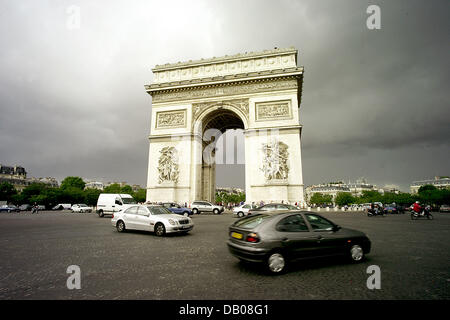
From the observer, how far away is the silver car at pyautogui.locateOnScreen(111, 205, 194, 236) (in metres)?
8.30

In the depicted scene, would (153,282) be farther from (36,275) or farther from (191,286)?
(36,275)

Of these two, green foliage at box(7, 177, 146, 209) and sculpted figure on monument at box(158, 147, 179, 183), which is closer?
sculpted figure on monument at box(158, 147, 179, 183)

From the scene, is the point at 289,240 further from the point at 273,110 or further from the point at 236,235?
the point at 273,110

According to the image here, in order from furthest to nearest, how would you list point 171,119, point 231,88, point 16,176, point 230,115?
point 16,176
point 230,115
point 171,119
point 231,88

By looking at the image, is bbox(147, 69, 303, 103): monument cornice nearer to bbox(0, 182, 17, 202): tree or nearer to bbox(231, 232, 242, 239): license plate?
bbox(231, 232, 242, 239): license plate

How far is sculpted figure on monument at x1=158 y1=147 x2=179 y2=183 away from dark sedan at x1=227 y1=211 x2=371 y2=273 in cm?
2068

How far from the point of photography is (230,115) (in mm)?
28266

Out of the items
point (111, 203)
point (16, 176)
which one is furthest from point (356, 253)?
point (16, 176)

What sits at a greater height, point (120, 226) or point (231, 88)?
point (231, 88)

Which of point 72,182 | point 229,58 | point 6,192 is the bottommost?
point 6,192

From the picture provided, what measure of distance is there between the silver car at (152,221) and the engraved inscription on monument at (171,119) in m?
17.7

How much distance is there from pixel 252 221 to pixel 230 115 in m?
24.7

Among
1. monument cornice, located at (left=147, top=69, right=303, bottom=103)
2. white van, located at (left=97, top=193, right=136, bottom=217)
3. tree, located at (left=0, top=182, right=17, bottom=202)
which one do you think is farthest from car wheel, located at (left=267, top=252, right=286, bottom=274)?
tree, located at (left=0, top=182, right=17, bottom=202)

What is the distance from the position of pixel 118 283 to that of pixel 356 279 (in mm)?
3826
